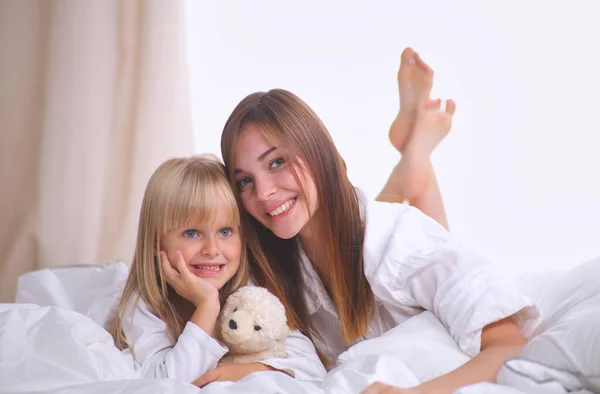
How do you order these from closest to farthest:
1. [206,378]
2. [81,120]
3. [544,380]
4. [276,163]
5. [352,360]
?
1. [544,380]
2. [352,360]
3. [206,378]
4. [276,163]
5. [81,120]

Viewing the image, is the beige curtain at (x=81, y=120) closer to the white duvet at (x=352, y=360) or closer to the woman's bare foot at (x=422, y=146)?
the woman's bare foot at (x=422, y=146)

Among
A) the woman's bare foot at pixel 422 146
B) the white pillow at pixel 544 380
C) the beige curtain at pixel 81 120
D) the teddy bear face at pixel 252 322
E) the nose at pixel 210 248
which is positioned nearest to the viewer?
the white pillow at pixel 544 380

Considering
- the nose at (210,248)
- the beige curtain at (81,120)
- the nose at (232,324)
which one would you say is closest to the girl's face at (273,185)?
the nose at (210,248)

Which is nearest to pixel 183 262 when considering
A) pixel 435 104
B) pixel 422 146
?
pixel 422 146

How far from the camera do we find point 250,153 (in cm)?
152

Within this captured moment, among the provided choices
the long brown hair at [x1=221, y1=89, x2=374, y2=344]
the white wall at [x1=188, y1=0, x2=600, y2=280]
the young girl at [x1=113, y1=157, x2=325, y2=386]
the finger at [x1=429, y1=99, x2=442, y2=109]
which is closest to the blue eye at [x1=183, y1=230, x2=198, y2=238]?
the young girl at [x1=113, y1=157, x2=325, y2=386]

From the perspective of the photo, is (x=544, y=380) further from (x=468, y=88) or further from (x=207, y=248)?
(x=468, y=88)

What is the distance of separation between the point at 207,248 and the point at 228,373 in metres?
0.27

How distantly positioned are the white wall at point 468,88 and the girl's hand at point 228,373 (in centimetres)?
129

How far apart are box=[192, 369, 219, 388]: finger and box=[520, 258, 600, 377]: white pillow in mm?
552

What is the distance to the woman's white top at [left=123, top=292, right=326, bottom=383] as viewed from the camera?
1.34 meters

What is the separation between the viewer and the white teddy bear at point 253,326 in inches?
54.9

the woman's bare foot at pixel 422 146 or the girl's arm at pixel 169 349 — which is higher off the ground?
the woman's bare foot at pixel 422 146

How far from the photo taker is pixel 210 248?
1494mm
